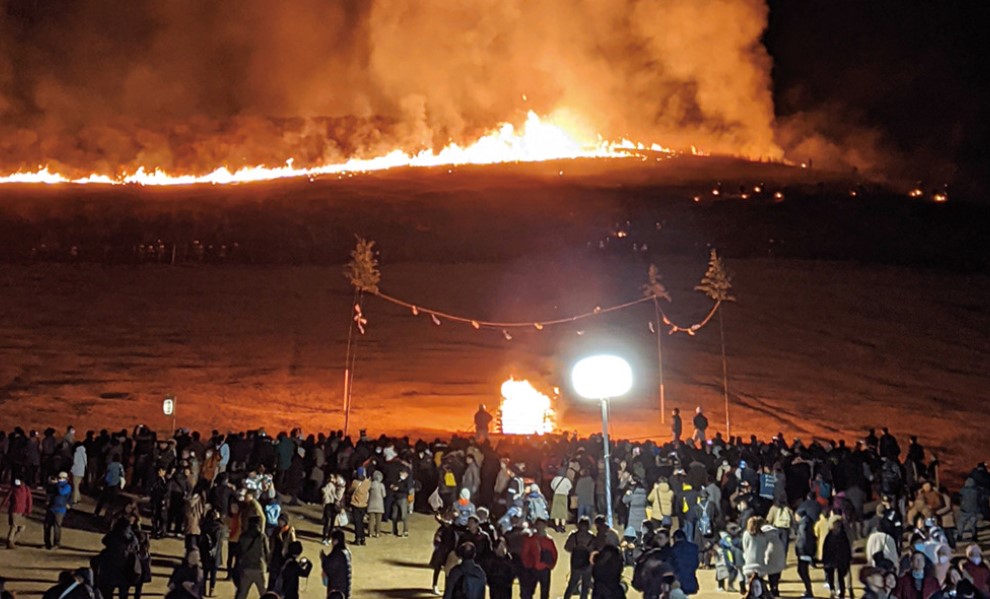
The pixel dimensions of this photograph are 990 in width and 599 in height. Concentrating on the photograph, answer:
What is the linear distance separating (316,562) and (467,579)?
702cm

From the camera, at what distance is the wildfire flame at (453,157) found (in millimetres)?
98375

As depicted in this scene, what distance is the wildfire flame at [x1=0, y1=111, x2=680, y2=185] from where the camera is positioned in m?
98.4

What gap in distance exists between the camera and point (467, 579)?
1136 cm

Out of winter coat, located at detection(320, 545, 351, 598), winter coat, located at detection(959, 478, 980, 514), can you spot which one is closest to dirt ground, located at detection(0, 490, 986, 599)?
winter coat, located at detection(959, 478, 980, 514)

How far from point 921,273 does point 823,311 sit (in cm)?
1099

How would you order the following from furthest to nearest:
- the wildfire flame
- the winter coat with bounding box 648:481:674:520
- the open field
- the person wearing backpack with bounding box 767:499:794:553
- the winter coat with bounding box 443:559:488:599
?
the wildfire flame, the open field, the winter coat with bounding box 648:481:674:520, the person wearing backpack with bounding box 767:499:794:553, the winter coat with bounding box 443:559:488:599

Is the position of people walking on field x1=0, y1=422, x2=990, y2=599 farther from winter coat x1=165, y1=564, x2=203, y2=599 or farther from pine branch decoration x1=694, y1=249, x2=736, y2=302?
pine branch decoration x1=694, y1=249, x2=736, y2=302

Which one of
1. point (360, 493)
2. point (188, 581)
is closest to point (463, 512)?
point (360, 493)

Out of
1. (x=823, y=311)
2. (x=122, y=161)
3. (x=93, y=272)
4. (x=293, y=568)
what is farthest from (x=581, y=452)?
(x=122, y=161)

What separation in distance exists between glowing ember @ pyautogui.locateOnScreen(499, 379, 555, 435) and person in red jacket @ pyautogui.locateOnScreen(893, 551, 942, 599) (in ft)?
64.4

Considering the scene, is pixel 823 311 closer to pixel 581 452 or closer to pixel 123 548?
pixel 581 452

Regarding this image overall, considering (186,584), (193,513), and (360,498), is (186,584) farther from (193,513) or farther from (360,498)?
(360,498)

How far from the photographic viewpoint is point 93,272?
53.4 metres

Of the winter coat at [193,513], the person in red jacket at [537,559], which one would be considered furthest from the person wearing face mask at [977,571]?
the winter coat at [193,513]
